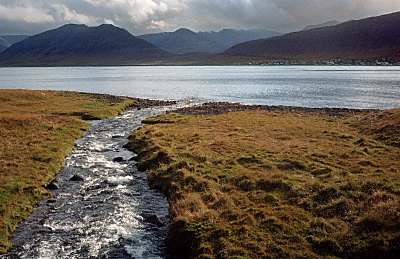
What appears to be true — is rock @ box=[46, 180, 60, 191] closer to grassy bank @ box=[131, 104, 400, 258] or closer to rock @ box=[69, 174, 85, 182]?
rock @ box=[69, 174, 85, 182]

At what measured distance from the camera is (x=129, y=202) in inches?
1148

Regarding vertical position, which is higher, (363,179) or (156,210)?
(363,179)

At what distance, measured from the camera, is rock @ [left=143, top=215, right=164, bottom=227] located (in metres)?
25.3

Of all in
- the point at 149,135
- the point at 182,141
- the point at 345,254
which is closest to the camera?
the point at 345,254

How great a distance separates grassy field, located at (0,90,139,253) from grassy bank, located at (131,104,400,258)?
8774 mm

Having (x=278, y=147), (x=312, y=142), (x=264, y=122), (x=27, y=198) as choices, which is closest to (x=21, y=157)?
(x=27, y=198)

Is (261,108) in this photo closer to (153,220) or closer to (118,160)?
(118,160)

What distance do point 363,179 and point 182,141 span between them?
81.1ft

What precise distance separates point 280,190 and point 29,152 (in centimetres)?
2712

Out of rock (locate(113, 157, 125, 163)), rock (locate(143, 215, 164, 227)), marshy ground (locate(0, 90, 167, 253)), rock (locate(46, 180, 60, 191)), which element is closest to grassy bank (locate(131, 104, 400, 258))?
rock (locate(143, 215, 164, 227))

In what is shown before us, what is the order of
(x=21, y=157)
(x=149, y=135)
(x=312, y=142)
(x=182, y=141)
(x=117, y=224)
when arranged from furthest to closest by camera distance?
(x=149, y=135), (x=182, y=141), (x=312, y=142), (x=21, y=157), (x=117, y=224)

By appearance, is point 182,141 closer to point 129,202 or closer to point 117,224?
point 129,202

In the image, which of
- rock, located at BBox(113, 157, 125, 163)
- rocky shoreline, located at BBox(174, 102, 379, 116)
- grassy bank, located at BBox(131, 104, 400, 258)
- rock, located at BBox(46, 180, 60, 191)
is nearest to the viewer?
grassy bank, located at BBox(131, 104, 400, 258)

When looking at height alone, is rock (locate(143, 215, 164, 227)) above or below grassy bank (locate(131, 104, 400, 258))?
below
